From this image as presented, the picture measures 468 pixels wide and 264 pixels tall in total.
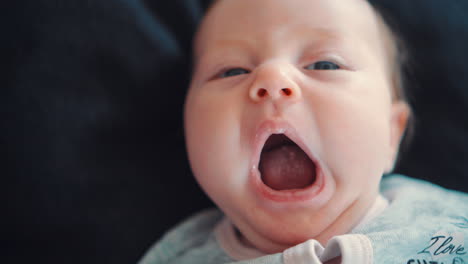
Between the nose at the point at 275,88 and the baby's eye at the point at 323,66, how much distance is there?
10cm

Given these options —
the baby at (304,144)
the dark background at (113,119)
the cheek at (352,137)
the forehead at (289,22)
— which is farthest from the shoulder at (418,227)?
the forehead at (289,22)

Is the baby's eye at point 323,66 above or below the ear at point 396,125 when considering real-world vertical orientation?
above

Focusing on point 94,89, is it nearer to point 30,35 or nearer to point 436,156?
point 30,35

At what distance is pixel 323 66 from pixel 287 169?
24 cm

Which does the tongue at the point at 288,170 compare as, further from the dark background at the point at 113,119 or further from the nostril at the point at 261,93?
the dark background at the point at 113,119

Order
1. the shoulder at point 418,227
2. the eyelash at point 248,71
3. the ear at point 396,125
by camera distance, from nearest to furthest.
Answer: the shoulder at point 418,227 → the eyelash at point 248,71 → the ear at point 396,125

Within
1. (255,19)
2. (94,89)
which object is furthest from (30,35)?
(255,19)

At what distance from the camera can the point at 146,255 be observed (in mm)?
997

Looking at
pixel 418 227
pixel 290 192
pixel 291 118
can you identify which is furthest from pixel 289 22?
pixel 418 227

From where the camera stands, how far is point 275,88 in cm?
75

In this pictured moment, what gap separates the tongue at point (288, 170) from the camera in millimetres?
824

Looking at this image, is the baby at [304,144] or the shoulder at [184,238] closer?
the baby at [304,144]

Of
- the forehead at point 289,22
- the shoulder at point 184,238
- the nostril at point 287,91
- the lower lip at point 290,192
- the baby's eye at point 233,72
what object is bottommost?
the shoulder at point 184,238

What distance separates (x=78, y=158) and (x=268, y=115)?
53cm
